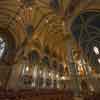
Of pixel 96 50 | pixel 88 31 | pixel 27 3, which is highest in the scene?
pixel 27 3

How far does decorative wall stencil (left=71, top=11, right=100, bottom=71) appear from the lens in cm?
1144

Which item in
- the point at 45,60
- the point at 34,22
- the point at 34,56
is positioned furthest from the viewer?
the point at 34,22

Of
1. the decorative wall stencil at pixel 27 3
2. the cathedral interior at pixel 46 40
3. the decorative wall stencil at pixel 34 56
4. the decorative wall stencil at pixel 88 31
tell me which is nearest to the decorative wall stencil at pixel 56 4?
the cathedral interior at pixel 46 40

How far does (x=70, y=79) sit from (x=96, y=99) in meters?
1.55

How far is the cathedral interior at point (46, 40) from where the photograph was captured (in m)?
8.47

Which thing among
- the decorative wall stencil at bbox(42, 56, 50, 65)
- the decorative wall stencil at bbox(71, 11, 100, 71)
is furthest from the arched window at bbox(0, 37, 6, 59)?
the decorative wall stencil at bbox(71, 11, 100, 71)

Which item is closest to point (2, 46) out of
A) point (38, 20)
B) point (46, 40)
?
point (38, 20)

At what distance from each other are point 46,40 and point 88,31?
176 inches

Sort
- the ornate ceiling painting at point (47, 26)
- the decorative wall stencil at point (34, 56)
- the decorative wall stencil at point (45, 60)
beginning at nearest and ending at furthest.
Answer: the ornate ceiling painting at point (47, 26)
the decorative wall stencil at point (34, 56)
the decorative wall stencil at point (45, 60)

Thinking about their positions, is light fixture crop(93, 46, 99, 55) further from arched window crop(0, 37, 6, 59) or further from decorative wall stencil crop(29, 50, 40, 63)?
arched window crop(0, 37, 6, 59)

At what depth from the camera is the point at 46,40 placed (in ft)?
42.7

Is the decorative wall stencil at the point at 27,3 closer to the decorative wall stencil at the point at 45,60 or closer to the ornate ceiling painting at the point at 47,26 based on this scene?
the ornate ceiling painting at the point at 47,26

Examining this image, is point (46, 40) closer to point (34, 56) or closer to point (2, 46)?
point (34, 56)

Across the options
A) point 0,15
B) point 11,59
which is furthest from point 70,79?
point 0,15
